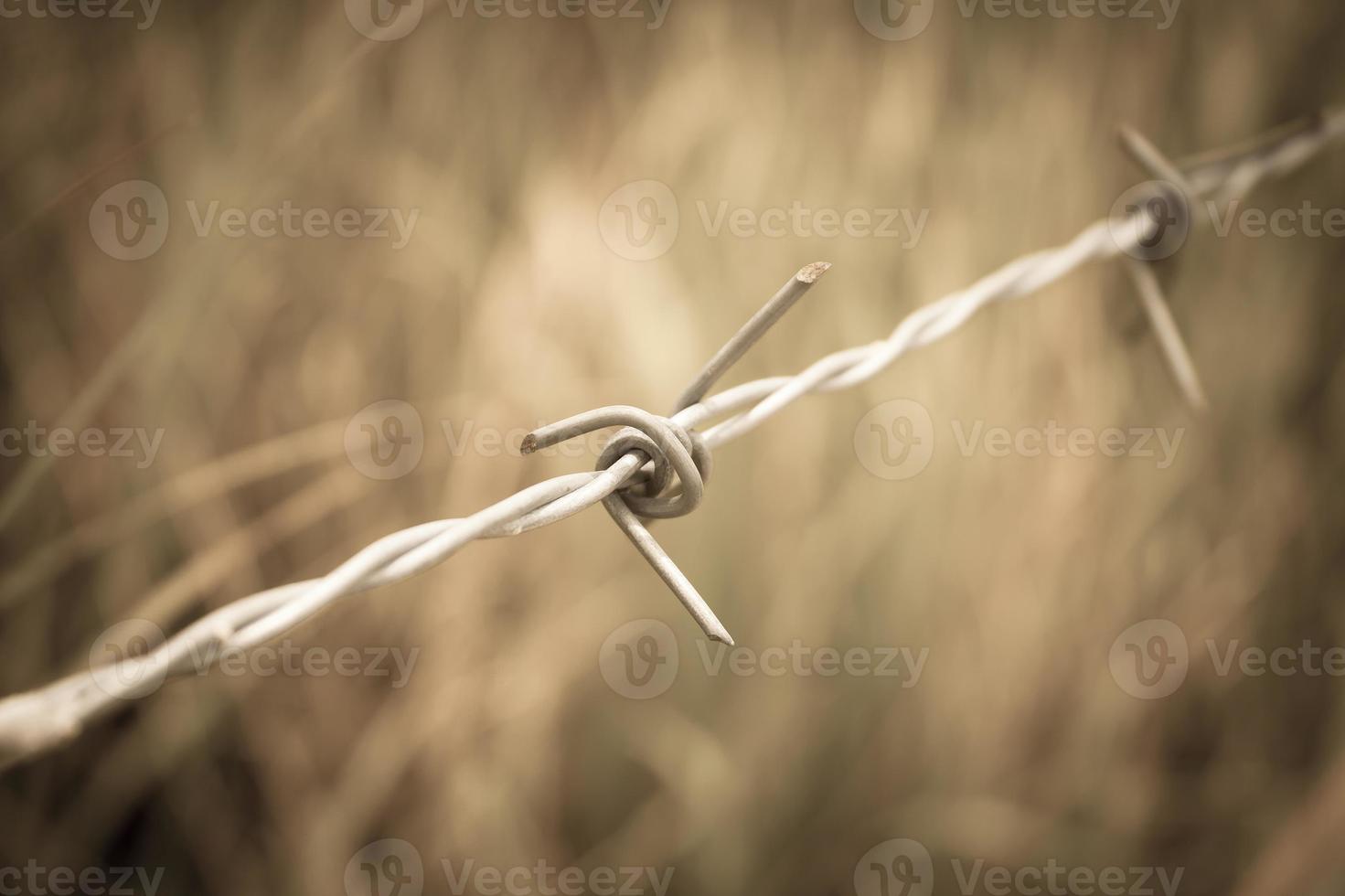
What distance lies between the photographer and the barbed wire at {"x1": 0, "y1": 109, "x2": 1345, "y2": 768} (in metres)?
0.24

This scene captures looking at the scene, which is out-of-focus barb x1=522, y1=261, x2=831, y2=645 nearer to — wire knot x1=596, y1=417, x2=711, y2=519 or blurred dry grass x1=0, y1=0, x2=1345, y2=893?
wire knot x1=596, y1=417, x2=711, y2=519

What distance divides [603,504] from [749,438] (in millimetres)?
570

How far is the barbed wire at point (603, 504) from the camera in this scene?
24 cm

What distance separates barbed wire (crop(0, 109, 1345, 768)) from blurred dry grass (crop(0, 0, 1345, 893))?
40cm

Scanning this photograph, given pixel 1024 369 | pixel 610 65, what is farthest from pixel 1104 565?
pixel 610 65

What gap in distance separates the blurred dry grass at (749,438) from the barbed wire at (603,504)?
0.40m

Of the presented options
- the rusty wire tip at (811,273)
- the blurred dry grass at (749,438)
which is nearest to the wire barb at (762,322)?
the rusty wire tip at (811,273)

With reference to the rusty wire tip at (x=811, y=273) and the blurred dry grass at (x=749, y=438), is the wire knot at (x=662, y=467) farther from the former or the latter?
the blurred dry grass at (x=749, y=438)

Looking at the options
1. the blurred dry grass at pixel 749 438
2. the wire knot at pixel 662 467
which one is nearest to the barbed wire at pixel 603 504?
the wire knot at pixel 662 467

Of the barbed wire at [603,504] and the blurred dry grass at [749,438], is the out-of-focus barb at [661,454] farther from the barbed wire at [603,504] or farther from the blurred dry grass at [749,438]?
the blurred dry grass at [749,438]

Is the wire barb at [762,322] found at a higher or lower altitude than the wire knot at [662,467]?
higher

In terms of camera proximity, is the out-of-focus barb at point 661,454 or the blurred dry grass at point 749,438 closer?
the out-of-focus barb at point 661,454

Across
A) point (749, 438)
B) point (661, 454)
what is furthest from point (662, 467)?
point (749, 438)

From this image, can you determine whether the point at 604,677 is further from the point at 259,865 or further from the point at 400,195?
the point at 400,195
